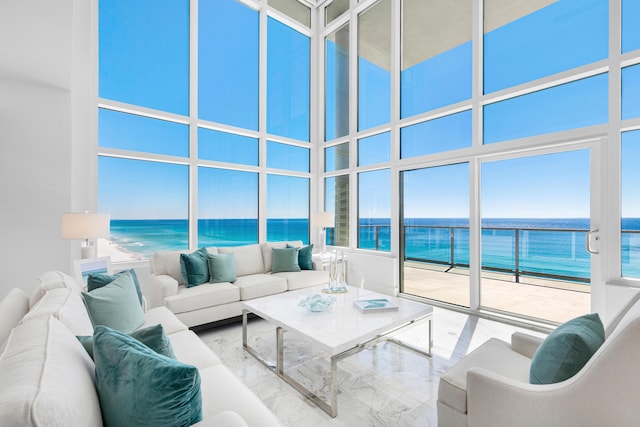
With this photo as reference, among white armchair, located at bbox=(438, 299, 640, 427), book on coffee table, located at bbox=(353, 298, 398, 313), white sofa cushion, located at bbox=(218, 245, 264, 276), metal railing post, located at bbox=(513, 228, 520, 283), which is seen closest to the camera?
white armchair, located at bbox=(438, 299, 640, 427)

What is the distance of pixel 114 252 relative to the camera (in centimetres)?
401

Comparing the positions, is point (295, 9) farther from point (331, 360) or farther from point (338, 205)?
point (331, 360)

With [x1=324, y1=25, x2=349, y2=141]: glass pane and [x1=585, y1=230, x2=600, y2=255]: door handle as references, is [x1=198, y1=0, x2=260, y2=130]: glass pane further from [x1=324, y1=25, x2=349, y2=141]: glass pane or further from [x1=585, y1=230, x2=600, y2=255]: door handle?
[x1=585, y1=230, x2=600, y2=255]: door handle

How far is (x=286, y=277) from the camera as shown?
3.96 metres

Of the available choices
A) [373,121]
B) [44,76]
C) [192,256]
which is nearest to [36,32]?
[44,76]

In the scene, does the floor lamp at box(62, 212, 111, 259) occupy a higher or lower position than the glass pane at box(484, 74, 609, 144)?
lower

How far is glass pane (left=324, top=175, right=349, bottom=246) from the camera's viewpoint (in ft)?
18.6

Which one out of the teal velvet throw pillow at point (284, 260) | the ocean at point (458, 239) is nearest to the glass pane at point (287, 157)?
the ocean at point (458, 239)

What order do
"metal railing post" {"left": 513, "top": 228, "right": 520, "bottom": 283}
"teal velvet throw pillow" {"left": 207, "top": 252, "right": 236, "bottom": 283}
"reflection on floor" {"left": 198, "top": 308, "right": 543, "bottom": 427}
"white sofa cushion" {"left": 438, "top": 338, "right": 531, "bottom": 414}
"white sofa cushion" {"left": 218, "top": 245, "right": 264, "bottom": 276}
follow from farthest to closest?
"white sofa cushion" {"left": 218, "top": 245, "right": 264, "bottom": 276} < "metal railing post" {"left": 513, "top": 228, "right": 520, "bottom": 283} < "teal velvet throw pillow" {"left": 207, "top": 252, "right": 236, "bottom": 283} < "reflection on floor" {"left": 198, "top": 308, "right": 543, "bottom": 427} < "white sofa cushion" {"left": 438, "top": 338, "right": 531, "bottom": 414}

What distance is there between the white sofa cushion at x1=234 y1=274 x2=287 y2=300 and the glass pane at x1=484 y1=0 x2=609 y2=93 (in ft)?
12.0

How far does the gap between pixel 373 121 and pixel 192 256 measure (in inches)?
146

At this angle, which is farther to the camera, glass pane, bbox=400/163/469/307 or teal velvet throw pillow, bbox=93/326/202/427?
glass pane, bbox=400/163/469/307

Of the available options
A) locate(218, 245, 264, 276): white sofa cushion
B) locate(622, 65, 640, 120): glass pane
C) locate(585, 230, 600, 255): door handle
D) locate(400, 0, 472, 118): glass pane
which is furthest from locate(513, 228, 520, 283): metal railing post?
locate(218, 245, 264, 276): white sofa cushion

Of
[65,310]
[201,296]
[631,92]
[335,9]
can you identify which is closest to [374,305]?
[201,296]
